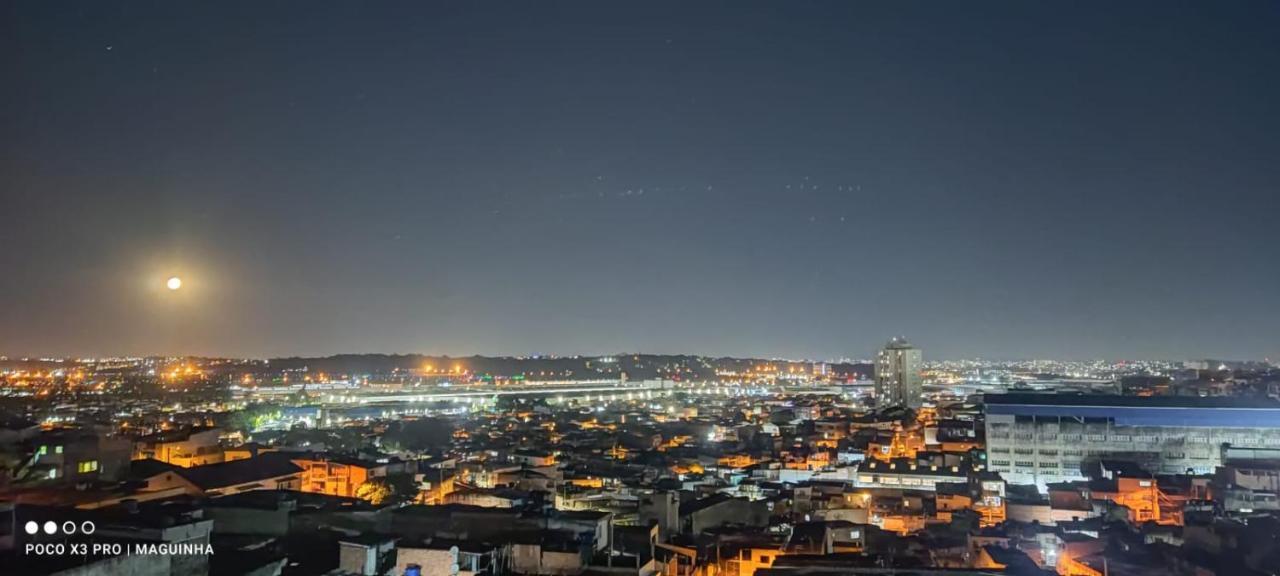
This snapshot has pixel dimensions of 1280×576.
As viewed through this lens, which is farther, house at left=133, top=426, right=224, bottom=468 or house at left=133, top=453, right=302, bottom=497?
house at left=133, top=426, right=224, bottom=468

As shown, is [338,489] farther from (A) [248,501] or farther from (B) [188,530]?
(B) [188,530]

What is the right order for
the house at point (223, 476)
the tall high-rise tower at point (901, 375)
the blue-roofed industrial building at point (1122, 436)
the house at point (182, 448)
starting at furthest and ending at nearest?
the tall high-rise tower at point (901, 375) → the blue-roofed industrial building at point (1122, 436) → the house at point (182, 448) → the house at point (223, 476)

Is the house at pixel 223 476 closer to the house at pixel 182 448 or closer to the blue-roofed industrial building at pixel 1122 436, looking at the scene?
the house at pixel 182 448

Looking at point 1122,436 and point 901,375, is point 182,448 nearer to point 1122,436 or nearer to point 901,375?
point 1122,436

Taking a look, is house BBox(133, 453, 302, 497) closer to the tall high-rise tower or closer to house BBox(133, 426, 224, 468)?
house BBox(133, 426, 224, 468)

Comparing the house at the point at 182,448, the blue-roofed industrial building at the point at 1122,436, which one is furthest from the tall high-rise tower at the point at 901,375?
the house at the point at 182,448

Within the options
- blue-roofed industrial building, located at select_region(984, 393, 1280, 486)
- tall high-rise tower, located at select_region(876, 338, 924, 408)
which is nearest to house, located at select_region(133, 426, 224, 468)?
blue-roofed industrial building, located at select_region(984, 393, 1280, 486)

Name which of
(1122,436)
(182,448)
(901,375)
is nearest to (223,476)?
(182,448)

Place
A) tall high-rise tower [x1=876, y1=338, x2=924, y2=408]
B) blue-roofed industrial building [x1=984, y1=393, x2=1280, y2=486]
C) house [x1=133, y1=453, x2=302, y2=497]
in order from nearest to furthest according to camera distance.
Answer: house [x1=133, y1=453, x2=302, y2=497] < blue-roofed industrial building [x1=984, y1=393, x2=1280, y2=486] < tall high-rise tower [x1=876, y1=338, x2=924, y2=408]
